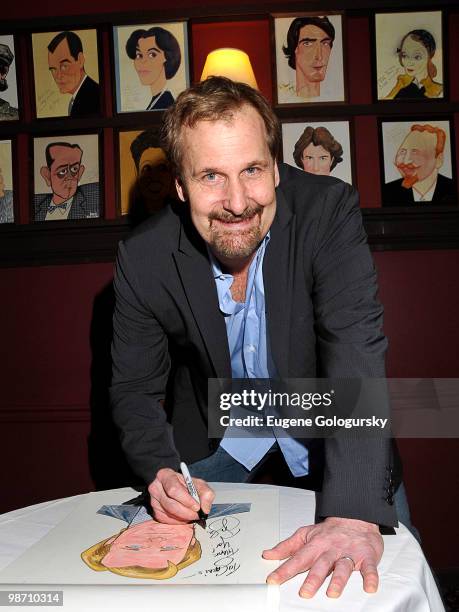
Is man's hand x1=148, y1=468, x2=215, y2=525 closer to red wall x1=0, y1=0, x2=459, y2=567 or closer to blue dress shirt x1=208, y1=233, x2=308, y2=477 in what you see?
blue dress shirt x1=208, y1=233, x2=308, y2=477

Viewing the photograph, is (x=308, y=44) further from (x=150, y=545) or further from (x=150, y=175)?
(x=150, y=545)

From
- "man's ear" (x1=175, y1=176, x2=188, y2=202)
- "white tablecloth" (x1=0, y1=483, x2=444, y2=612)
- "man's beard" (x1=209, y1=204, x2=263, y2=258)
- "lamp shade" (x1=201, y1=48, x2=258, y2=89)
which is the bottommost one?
"white tablecloth" (x1=0, y1=483, x2=444, y2=612)

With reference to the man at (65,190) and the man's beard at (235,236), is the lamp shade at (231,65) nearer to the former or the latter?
the man at (65,190)

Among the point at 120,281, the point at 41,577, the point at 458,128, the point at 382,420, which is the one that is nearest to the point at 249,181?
the point at 120,281

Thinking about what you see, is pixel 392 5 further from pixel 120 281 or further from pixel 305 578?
pixel 305 578

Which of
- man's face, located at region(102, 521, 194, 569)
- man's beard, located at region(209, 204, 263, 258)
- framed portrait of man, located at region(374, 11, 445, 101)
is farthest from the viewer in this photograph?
framed portrait of man, located at region(374, 11, 445, 101)

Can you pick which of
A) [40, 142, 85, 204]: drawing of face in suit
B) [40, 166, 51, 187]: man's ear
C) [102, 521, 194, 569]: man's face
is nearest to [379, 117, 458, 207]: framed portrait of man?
[40, 142, 85, 204]: drawing of face in suit

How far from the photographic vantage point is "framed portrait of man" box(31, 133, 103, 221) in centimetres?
287

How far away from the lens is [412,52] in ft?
9.03

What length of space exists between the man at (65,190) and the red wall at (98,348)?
3.3 inches

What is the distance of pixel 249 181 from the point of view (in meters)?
1.68

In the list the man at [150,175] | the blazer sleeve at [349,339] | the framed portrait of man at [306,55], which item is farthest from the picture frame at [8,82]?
the blazer sleeve at [349,339]

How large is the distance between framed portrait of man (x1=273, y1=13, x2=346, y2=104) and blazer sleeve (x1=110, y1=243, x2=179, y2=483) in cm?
127

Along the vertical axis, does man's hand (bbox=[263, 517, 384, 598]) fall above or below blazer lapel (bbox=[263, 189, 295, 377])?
below
